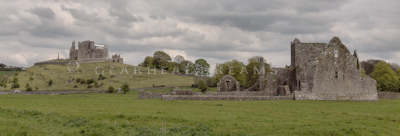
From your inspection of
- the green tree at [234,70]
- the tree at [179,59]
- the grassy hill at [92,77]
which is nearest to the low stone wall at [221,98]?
the green tree at [234,70]

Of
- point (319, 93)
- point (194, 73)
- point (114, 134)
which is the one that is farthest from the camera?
point (194, 73)

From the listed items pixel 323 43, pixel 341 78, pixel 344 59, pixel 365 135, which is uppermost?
pixel 323 43

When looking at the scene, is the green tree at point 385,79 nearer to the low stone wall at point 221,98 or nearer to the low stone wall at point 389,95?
the low stone wall at point 389,95

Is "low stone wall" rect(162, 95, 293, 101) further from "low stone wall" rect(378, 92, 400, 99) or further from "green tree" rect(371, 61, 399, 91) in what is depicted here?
"green tree" rect(371, 61, 399, 91)

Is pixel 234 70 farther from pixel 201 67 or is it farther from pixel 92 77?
pixel 92 77

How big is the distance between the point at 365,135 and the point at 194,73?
285 ft

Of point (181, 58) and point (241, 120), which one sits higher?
point (181, 58)

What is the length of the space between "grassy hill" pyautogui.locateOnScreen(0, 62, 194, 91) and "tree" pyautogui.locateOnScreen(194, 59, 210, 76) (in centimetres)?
666

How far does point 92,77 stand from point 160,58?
3244 centimetres

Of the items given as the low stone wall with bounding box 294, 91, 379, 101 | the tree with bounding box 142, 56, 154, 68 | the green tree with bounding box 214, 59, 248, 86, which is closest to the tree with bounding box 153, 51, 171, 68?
the tree with bounding box 142, 56, 154, 68

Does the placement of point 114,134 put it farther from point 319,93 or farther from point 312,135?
point 319,93

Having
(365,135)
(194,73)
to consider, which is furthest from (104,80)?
(365,135)

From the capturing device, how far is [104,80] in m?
82.1

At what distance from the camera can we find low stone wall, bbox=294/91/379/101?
94.3 feet
